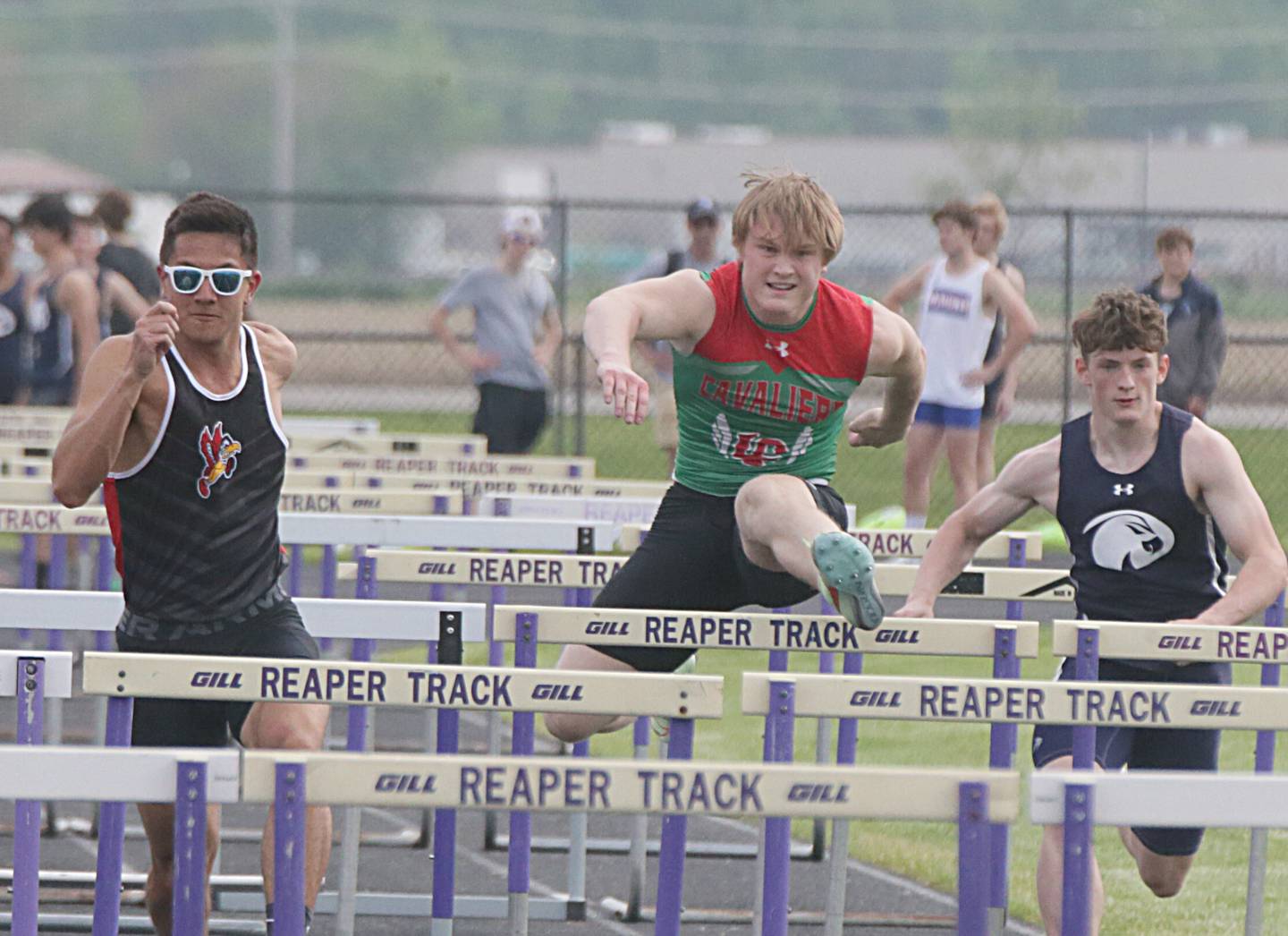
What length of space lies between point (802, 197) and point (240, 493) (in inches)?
63.4

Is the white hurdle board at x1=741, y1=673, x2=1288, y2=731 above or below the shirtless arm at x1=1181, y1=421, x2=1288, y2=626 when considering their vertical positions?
below

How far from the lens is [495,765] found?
11.9ft

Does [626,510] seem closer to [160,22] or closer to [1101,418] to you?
[1101,418]

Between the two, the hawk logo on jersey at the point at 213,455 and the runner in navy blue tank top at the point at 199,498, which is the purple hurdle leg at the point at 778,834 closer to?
the runner in navy blue tank top at the point at 199,498

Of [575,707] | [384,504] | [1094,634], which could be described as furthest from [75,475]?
[384,504]

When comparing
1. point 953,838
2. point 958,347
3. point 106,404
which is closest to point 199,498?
point 106,404

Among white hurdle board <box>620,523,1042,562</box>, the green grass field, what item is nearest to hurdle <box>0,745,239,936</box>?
white hurdle board <box>620,523,1042,562</box>

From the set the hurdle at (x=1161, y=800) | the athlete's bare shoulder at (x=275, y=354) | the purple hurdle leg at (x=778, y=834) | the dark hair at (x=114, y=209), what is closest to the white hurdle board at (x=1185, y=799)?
the hurdle at (x=1161, y=800)

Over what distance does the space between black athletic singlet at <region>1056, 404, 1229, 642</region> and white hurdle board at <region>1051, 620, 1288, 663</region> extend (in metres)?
0.70

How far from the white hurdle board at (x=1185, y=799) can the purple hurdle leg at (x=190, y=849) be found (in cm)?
138

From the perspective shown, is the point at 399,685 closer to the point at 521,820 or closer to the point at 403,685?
the point at 403,685

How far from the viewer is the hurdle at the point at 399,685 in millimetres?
4281

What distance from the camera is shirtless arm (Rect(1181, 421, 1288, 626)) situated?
5.70 metres

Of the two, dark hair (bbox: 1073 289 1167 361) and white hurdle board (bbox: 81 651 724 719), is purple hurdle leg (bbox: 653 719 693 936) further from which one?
dark hair (bbox: 1073 289 1167 361)
